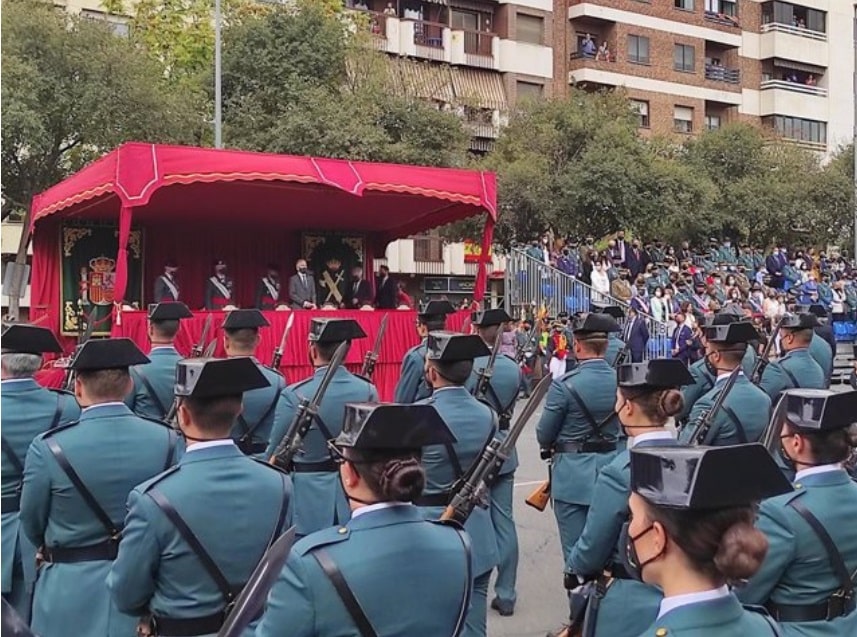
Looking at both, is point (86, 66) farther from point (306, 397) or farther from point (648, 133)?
point (648, 133)

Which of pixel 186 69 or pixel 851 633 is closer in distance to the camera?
pixel 851 633

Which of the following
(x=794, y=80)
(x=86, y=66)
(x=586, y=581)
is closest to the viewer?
(x=586, y=581)

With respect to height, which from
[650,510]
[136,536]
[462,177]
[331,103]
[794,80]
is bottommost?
[136,536]

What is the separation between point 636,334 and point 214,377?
17.0 meters

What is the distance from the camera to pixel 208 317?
12391mm

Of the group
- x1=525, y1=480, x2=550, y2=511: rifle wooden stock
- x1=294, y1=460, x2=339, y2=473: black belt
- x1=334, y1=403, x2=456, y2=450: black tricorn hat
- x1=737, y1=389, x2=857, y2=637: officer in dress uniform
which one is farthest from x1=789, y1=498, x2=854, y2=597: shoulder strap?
x1=294, y1=460, x2=339, y2=473: black belt

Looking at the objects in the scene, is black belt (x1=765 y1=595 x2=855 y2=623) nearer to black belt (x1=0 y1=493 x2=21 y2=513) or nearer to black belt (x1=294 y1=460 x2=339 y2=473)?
black belt (x1=294 y1=460 x2=339 y2=473)

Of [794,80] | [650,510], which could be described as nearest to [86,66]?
[650,510]

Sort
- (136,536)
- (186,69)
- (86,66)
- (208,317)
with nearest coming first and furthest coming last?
(136,536)
(208,317)
(86,66)
(186,69)

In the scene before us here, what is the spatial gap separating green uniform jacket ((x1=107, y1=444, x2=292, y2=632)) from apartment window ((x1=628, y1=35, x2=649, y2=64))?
39535mm

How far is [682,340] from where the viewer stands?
18.9m

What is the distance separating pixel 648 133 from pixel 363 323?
29322 millimetres

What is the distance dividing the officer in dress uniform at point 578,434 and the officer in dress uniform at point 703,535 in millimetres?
3753

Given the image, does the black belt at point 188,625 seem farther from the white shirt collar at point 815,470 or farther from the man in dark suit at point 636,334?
the man in dark suit at point 636,334
